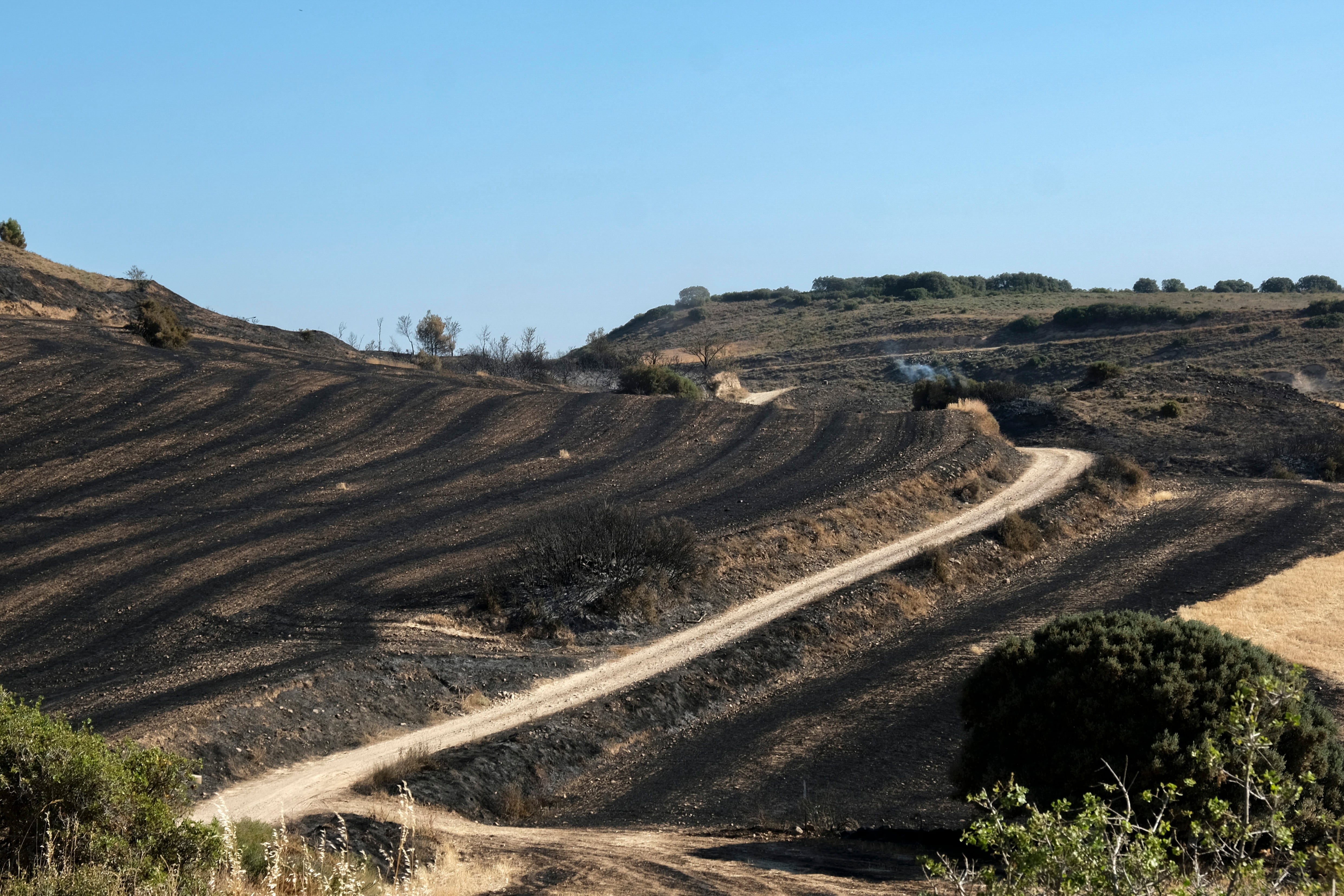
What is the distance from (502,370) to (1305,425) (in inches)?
1915

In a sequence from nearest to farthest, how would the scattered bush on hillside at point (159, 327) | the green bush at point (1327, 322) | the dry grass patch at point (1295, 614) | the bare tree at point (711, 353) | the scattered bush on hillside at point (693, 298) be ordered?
the dry grass patch at point (1295, 614)
the scattered bush on hillside at point (159, 327)
the bare tree at point (711, 353)
the green bush at point (1327, 322)
the scattered bush on hillside at point (693, 298)

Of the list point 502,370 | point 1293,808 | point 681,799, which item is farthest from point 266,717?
point 502,370

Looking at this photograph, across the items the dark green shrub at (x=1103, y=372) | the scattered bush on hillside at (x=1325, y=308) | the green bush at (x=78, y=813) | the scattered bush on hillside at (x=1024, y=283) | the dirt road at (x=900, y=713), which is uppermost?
the scattered bush on hillside at (x=1024, y=283)

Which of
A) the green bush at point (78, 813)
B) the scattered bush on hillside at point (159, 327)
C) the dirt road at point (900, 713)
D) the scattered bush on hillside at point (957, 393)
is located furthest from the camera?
the scattered bush on hillside at point (957, 393)

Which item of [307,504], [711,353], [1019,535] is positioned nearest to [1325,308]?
[711,353]

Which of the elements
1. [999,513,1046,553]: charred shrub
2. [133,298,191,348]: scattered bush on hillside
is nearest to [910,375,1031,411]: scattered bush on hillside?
[999,513,1046,553]: charred shrub

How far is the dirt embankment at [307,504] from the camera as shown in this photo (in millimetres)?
19719

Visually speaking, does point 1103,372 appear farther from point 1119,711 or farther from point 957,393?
point 1119,711

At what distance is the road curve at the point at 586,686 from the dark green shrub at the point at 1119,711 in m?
8.94

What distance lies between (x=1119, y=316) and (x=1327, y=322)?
18.6 metres

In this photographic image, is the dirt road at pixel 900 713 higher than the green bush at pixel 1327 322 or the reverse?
the reverse

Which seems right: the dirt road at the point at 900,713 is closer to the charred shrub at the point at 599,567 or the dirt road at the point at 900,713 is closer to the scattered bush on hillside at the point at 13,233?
the charred shrub at the point at 599,567

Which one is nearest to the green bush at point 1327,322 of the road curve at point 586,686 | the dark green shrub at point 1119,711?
the road curve at point 586,686

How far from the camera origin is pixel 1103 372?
6744 centimetres
